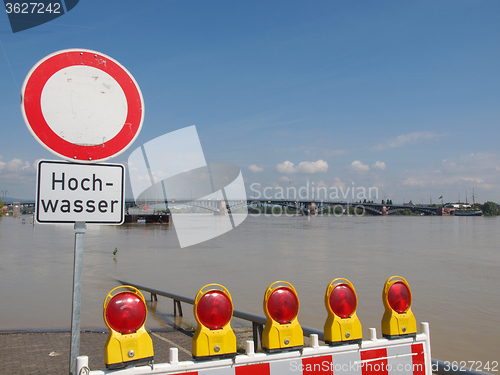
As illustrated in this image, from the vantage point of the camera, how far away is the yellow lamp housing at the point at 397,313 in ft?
7.27

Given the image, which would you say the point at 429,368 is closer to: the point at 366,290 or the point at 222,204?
the point at 366,290

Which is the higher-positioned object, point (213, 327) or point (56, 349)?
point (213, 327)

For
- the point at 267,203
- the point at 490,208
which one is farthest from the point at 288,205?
the point at 490,208

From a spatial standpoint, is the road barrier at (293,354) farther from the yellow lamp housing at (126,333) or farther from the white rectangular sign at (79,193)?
the white rectangular sign at (79,193)

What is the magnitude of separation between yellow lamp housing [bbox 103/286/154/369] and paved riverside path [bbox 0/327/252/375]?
2.71 meters

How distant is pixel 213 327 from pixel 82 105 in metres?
1.34

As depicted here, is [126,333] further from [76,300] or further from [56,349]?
[56,349]

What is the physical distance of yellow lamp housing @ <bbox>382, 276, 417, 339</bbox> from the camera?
2217mm

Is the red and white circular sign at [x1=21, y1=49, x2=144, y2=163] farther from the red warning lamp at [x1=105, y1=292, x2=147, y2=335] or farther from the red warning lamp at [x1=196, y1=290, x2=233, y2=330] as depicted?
the red warning lamp at [x1=196, y1=290, x2=233, y2=330]

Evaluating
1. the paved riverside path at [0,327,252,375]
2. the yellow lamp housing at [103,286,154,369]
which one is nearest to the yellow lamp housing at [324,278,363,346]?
the yellow lamp housing at [103,286,154,369]

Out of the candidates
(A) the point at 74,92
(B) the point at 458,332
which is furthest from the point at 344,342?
(B) the point at 458,332

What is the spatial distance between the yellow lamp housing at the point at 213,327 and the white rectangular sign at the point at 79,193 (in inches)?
24.3

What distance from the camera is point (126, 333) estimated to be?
1.84 m

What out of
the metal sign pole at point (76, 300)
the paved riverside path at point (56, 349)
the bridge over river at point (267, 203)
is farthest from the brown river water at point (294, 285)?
the bridge over river at point (267, 203)
